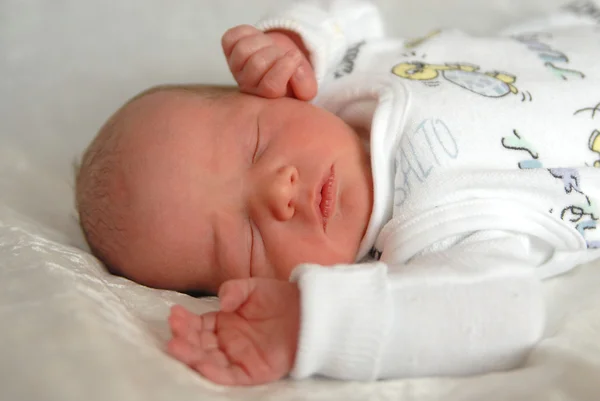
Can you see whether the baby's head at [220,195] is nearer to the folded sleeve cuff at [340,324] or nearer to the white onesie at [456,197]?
the white onesie at [456,197]

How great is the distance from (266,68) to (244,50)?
0.21 feet

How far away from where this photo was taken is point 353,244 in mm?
839

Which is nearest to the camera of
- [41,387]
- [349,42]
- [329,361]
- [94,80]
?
[41,387]

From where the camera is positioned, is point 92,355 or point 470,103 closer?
point 92,355

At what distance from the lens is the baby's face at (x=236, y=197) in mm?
797

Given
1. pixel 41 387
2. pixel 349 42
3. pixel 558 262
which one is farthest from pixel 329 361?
pixel 349 42

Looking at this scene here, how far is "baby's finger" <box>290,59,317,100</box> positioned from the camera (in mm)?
940

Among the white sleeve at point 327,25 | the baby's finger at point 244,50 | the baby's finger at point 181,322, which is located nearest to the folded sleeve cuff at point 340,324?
the baby's finger at point 181,322

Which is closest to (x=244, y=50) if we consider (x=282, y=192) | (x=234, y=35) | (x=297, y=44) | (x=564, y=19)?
(x=234, y=35)

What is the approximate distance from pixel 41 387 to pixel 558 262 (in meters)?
0.63

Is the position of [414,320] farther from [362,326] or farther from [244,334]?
[244,334]

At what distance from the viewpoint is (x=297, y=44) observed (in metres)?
1.15

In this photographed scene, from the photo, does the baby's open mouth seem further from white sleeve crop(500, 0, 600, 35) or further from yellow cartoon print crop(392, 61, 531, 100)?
white sleeve crop(500, 0, 600, 35)

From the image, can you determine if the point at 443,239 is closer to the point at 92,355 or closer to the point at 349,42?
the point at 92,355
